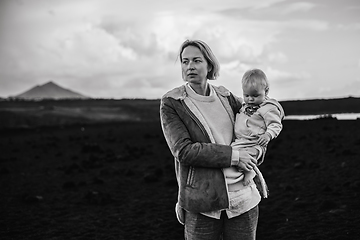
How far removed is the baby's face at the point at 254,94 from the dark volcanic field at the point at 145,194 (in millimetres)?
3376

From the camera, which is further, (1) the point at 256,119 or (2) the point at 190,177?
(1) the point at 256,119

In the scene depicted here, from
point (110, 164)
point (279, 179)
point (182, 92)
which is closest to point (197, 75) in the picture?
point (182, 92)

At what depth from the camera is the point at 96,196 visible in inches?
328

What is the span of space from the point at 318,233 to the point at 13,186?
307 inches

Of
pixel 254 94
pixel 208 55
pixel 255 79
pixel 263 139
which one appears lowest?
pixel 263 139

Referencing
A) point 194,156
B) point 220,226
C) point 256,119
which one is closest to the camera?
point 194,156

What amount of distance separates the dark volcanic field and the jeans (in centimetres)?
324

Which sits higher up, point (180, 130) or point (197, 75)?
point (197, 75)

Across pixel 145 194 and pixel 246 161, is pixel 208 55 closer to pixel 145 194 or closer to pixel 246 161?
pixel 246 161

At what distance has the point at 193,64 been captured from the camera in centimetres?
265

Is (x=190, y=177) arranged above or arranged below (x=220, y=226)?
above

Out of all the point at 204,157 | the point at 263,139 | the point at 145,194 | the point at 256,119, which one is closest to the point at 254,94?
the point at 256,119

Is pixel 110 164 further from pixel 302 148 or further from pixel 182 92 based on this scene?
pixel 182 92

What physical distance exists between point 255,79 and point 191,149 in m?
0.82
